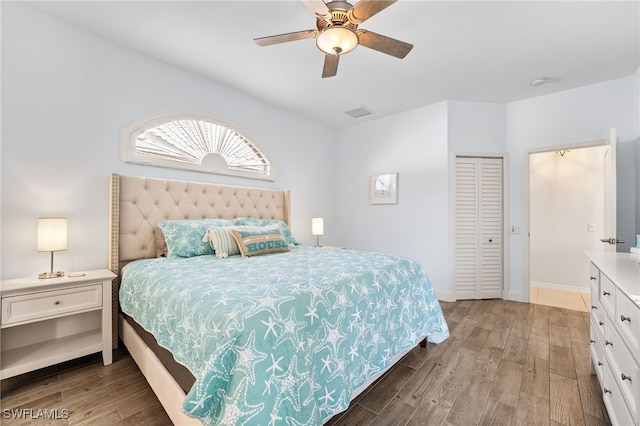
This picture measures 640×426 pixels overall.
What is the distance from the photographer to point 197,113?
306 cm

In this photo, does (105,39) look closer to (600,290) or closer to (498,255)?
(600,290)

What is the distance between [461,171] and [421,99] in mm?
1158

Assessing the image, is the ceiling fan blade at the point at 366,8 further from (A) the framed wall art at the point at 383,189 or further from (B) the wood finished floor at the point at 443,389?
(A) the framed wall art at the point at 383,189

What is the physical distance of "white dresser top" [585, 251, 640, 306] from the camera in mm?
1139

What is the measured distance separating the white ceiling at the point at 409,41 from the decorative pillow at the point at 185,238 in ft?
5.54

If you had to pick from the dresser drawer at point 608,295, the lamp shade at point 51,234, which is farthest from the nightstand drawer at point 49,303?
the dresser drawer at point 608,295

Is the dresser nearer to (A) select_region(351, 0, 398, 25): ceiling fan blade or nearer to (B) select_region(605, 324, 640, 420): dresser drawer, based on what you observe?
(B) select_region(605, 324, 640, 420): dresser drawer

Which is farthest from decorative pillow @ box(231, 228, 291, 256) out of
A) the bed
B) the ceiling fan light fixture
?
the ceiling fan light fixture

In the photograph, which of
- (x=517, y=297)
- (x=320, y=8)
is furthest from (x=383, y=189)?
(x=320, y=8)

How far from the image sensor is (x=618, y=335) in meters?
1.31

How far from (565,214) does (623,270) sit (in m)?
3.48

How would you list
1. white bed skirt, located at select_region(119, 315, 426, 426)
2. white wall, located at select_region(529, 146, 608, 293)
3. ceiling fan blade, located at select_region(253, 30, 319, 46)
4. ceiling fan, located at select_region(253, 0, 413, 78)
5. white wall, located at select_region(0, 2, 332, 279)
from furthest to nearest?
white wall, located at select_region(529, 146, 608, 293) → white wall, located at select_region(0, 2, 332, 279) → ceiling fan blade, located at select_region(253, 30, 319, 46) → ceiling fan, located at select_region(253, 0, 413, 78) → white bed skirt, located at select_region(119, 315, 426, 426)

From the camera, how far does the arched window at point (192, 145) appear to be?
2.67m

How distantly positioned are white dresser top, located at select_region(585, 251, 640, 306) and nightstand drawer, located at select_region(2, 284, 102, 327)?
3079 millimetres
